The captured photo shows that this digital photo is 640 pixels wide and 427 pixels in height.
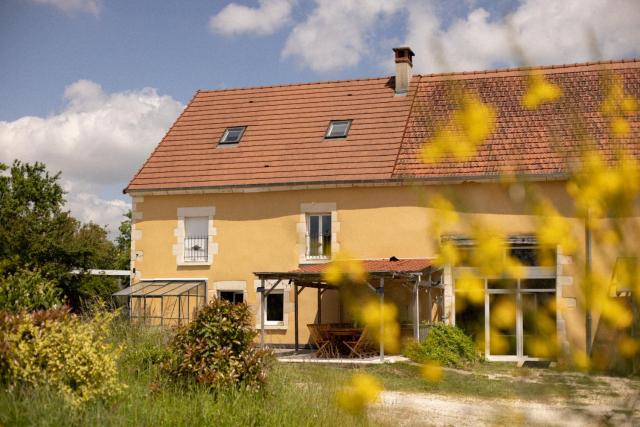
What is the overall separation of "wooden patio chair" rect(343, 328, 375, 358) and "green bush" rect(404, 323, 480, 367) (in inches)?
34.6

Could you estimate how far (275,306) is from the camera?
21781 mm

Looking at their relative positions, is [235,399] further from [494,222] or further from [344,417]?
[494,222]

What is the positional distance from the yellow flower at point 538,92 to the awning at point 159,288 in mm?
18828

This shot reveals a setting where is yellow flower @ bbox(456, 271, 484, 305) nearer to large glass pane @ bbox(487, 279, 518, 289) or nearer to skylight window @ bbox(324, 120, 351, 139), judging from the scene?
large glass pane @ bbox(487, 279, 518, 289)

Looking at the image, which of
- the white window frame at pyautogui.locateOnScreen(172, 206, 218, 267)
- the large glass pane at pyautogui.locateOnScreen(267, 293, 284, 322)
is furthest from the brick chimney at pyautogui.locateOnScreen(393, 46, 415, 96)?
the large glass pane at pyautogui.locateOnScreen(267, 293, 284, 322)

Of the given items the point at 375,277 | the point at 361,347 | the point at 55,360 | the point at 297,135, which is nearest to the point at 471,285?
the point at 55,360

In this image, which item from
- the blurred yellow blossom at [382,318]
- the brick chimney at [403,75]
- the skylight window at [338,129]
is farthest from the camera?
the brick chimney at [403,75]

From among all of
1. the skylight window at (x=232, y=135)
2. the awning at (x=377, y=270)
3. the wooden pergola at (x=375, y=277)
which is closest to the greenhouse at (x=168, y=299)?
the wooden pergola at (x=375, y=277)

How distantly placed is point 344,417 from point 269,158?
1511cm

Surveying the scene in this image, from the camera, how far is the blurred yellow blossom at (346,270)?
9.86 ft

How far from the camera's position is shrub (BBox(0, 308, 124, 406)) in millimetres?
7789

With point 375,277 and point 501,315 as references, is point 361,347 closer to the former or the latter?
point 375,277

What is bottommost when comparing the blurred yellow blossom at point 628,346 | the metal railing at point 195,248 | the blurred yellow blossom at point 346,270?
the blurred yellow blossom at point 628,346

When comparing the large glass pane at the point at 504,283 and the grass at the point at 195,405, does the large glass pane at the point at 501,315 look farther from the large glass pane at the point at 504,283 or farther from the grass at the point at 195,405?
the grass at the point at 195,405
